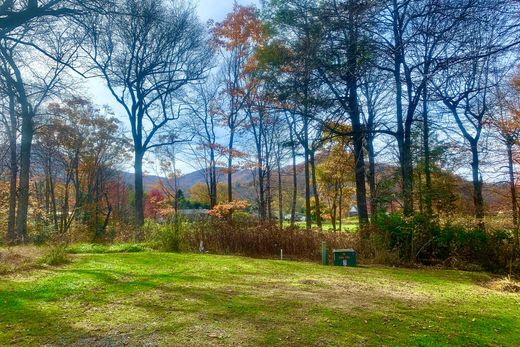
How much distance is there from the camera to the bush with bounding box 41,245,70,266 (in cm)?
616

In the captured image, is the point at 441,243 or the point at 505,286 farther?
the point at 441,243

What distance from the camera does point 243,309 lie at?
3.52 meters

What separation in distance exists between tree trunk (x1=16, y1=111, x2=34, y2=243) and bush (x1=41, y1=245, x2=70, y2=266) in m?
7.70

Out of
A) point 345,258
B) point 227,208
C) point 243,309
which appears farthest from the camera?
point 227,208

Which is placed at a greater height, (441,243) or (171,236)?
(171,236)

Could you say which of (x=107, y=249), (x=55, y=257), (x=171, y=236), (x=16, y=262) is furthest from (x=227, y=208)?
(x=16, y=262)

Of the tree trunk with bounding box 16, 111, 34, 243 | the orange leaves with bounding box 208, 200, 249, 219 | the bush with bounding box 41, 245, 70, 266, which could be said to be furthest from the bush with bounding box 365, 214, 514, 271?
the tree trunk with bounding box 16, 111, 34, 243

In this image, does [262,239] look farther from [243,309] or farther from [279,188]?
[279,188]

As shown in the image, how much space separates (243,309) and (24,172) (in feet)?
44.3

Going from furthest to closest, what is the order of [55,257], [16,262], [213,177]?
[213,177], [55,257], [16,262]

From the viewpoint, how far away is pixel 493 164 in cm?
1428

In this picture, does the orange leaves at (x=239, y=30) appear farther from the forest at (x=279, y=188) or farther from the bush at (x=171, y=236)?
the bush at (x=171, y=236)

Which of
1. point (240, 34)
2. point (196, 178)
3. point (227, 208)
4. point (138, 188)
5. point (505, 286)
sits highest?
point (240, 34)

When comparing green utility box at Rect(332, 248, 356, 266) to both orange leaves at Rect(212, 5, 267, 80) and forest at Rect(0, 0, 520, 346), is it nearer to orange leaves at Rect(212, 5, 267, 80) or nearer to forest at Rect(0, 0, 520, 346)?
forest at Rect(0, 0, 520, 346)
